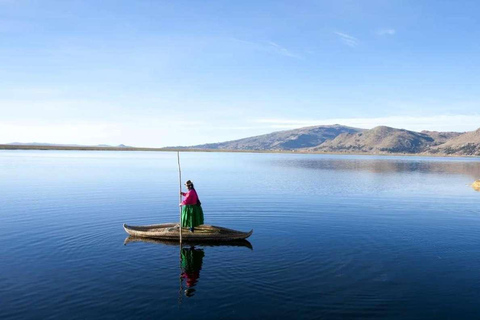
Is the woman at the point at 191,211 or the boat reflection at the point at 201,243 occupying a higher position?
the woman at the point at 191,211

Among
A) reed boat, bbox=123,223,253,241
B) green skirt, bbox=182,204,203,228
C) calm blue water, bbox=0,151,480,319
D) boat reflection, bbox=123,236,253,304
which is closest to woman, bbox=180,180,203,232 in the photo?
green skirt, bbox=182,204,203,228

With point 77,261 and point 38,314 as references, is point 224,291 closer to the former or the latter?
point 38,314

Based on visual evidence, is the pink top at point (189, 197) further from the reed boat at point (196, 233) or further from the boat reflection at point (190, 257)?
A: the boat reflection at point (190, 257)

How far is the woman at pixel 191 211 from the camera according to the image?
23.8 m

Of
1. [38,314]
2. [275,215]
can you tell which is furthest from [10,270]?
[275,215]

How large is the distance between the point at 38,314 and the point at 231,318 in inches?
285

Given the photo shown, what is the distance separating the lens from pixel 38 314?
45.0 feet

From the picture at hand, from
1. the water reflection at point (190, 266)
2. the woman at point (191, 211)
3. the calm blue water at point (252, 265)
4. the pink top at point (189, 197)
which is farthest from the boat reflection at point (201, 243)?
the pink top at point (189, 197)

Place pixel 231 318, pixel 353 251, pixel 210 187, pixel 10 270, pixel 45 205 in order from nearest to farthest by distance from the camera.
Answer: pixel 231 318 → pixel 10 270 → pixel 353 251 → pixel 45 205 → pixel 210 187

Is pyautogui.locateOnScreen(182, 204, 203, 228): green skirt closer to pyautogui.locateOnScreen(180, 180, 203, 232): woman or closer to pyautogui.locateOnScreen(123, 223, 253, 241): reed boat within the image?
pyautogui.locateOnScreen(180, 180, 203, 232): woman

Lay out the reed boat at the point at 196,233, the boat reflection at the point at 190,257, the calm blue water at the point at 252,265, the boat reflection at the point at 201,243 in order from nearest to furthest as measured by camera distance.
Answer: the calm blue water at the point at 252,265, the boat reflection at the point at 190,257, the boat reflection at the point at 201,243, the reed boat at the point at 196,233

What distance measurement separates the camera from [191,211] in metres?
24.1

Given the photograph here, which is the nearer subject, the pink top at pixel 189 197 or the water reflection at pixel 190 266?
the water reflection at pixel 190 266

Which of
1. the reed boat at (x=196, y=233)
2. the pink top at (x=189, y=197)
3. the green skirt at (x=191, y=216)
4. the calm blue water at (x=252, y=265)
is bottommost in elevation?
the calm blue water at (x=252, y=265)
